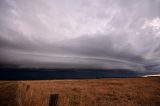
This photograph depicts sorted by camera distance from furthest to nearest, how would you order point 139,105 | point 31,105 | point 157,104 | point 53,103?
1. point 157,104
2. point 139,105
3. point 31,105
4. point 53,103

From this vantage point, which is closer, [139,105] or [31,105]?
[31,105]

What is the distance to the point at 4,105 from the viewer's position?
9297 mm

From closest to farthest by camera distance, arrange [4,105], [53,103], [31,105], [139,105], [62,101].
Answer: [53,103], [4,105], [31,105], [62,101], [139,105]

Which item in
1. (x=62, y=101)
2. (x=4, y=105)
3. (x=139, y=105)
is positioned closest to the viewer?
(x=4, y=105)

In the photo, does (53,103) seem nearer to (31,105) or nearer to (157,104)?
(31,105)

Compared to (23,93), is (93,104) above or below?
below

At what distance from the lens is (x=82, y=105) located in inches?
485

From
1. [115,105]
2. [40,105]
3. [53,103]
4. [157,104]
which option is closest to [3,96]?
[40,105]

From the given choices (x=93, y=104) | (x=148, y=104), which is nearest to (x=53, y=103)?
(x=93, y=104)

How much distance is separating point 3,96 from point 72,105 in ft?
17.4

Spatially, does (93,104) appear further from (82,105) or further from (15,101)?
(15,101)

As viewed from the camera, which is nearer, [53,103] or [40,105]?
[53,103]

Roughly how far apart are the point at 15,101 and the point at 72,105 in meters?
5.37

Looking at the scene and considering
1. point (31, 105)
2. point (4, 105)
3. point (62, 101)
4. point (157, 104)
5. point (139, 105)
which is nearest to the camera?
point (4, 105)
